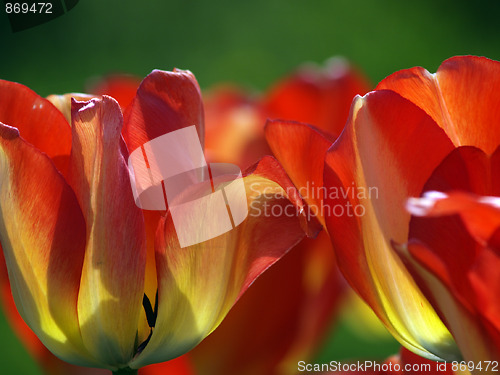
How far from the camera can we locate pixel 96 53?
1.78 meters

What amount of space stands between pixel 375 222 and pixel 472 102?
0.05 meters

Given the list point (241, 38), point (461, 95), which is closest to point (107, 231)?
point (461, 95)

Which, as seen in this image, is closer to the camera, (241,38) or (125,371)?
(125,371)

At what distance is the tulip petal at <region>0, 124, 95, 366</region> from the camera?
0.23 meters

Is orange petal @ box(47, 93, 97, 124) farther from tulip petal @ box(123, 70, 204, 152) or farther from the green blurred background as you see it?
the green blurred background

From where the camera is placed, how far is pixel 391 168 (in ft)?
0.73

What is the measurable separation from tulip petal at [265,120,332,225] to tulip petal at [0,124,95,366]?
0.20ft

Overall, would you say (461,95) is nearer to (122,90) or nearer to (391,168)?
(391,168)

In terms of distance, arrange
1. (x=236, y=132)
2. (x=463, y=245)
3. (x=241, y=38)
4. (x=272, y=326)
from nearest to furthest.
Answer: (x=463, y=245)
(x=272, y=326)
(x=236, y=132)
(x=241, y=38)

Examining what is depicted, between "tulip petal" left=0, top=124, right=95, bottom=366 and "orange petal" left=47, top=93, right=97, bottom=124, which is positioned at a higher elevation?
"orange petal" left=47, top=93, right=97, bottom=124

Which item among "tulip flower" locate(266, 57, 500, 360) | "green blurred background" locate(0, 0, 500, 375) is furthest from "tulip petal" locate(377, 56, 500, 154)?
"green blurred background" locate(0, 0, 500, 375)

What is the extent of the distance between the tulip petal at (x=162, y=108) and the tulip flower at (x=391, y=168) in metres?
0.03

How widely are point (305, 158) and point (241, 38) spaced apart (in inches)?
71.2

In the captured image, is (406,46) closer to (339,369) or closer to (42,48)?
(42,48)
